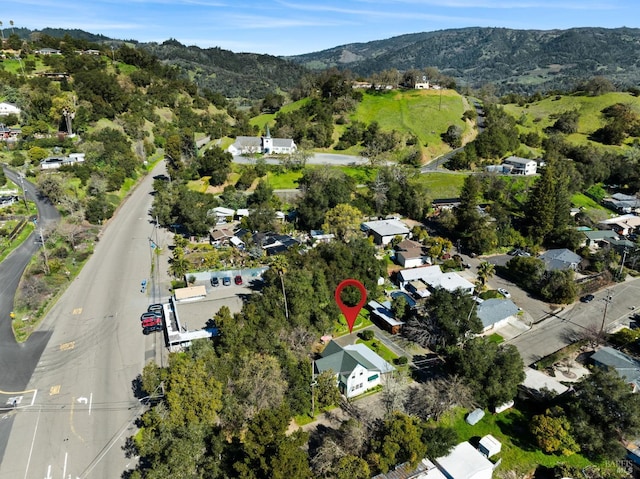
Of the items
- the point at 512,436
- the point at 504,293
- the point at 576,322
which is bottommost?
the point at 512,436

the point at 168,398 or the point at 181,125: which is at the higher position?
the point at 181,125

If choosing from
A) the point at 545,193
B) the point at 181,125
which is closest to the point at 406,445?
the point at 545,193

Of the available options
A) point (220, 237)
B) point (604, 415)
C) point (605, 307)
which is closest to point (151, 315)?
point (220, 237)

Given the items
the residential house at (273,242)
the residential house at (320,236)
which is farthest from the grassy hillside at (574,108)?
the residential house at (273,242)

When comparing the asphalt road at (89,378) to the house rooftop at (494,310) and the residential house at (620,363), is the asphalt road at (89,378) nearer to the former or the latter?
the house rooftop at (494,310)

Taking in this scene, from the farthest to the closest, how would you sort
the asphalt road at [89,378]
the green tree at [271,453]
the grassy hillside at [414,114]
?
1. the grassy hillside at [414,114]
2. the asphalt road at [89,378]
3. the green tree at [271,453]

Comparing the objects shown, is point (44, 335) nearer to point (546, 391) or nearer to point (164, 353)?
point (164, 353)

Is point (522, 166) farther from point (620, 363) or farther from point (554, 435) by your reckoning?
point (554, 435)
